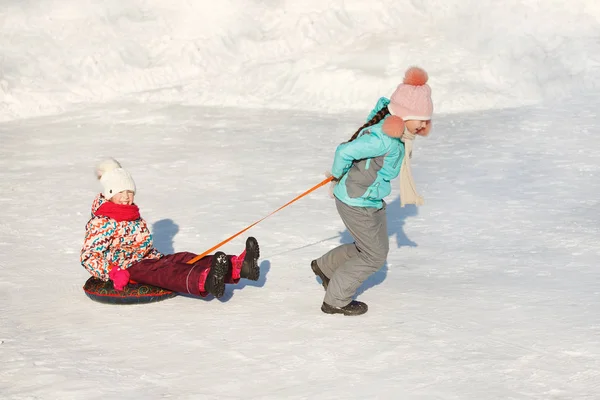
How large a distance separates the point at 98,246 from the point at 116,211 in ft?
0.77

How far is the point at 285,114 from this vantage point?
38.8 ft

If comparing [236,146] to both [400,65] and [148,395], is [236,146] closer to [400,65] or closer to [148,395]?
[400,65]

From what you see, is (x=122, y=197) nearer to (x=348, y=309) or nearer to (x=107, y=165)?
(x=107, y=165)

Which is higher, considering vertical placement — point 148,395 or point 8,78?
point 8,78

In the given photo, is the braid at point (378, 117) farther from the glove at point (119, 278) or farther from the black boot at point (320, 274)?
the glove at point (119, 278)

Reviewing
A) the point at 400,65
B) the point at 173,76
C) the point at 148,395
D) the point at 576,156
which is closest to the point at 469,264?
the point at 148,395

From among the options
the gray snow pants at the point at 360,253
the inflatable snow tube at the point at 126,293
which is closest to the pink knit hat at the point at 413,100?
the gray snow pants at the point at 360,253

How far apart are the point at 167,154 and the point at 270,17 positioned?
18.4 feet

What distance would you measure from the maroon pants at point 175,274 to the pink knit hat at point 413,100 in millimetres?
1381

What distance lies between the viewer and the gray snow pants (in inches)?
202

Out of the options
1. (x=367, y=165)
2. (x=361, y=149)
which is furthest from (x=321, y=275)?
(x=361, y=149)

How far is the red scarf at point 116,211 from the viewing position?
542 centimetres

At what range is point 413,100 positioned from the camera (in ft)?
16.3

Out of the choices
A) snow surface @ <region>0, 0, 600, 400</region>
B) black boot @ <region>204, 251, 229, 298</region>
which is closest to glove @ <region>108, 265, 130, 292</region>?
snow surface @ <region>0, 0, 600, 400</region>
